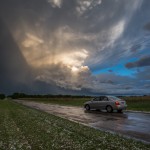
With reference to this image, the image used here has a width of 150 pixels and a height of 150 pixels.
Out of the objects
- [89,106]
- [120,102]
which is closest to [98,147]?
[120,102]

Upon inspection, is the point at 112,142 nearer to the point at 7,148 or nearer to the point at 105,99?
the point at 7,148

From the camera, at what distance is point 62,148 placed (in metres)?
9.21

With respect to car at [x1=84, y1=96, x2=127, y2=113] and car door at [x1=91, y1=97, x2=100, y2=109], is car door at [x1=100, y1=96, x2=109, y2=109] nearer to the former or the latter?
car at [x1=84, y1=96, x2=127, y2=113]

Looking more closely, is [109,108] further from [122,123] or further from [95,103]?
[122,123]

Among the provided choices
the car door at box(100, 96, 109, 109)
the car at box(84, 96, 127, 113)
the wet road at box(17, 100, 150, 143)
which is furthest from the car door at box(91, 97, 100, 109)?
the wet road at box(17, 100, 150, 143)

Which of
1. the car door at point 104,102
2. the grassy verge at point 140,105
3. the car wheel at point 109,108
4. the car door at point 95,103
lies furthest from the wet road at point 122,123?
the grassy verge at point 140,105

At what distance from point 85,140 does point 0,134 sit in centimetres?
445

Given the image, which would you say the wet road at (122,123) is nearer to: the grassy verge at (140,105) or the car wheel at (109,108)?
the car wheel at (109,108)

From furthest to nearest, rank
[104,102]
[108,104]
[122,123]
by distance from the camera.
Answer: [104,102], [108,104], [122,123]

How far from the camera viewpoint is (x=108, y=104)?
29.1 meters

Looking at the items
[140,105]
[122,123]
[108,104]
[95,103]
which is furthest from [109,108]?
[122,123]

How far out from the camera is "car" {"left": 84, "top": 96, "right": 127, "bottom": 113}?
28.3 metres

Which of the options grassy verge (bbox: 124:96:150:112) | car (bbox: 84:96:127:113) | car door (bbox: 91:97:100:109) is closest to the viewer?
car (bbox: 84:96:127:113)

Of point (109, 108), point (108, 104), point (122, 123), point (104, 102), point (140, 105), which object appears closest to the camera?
point (122, 123)
